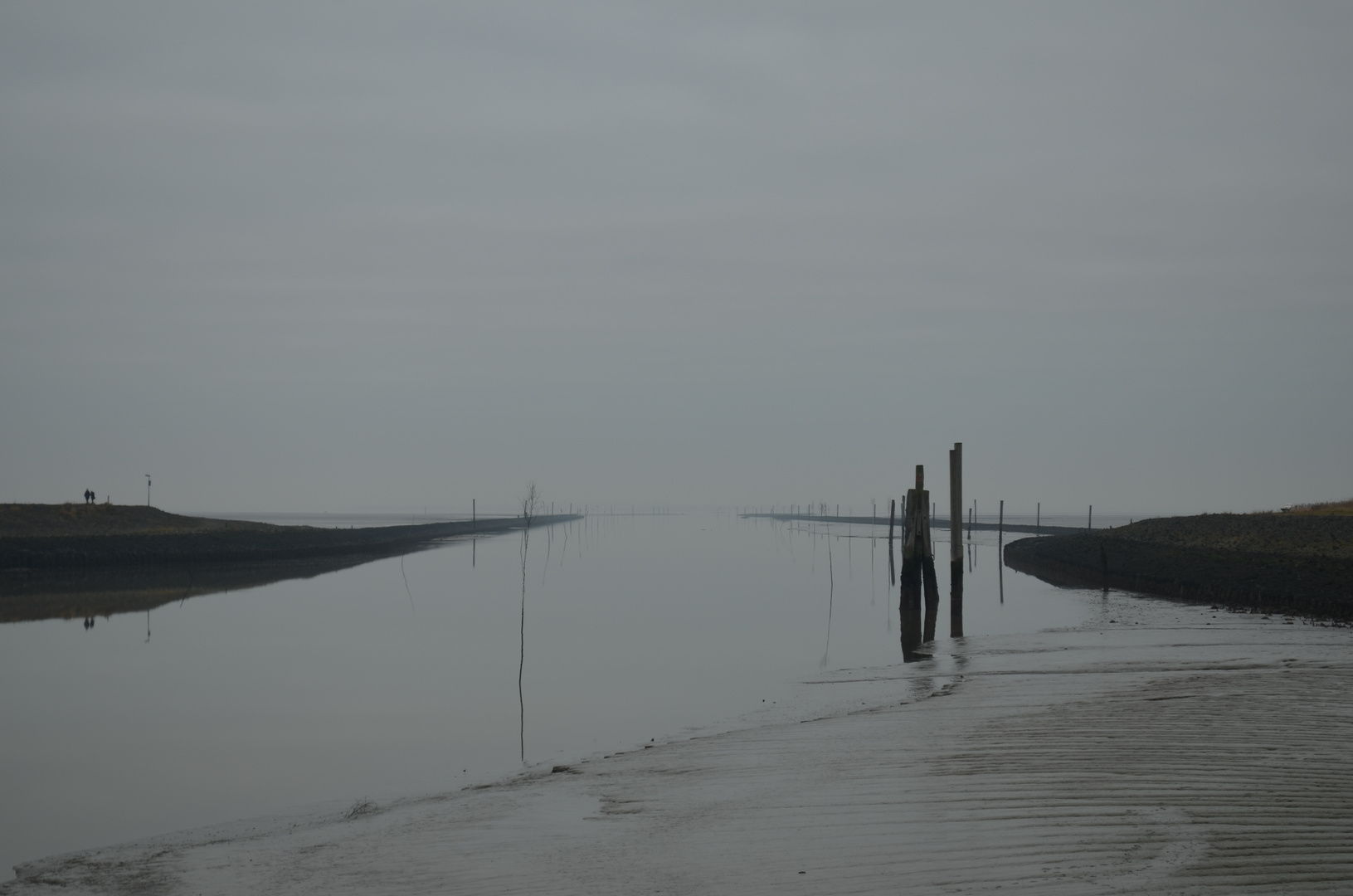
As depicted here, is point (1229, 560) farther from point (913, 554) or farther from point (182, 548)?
point (182, 548)

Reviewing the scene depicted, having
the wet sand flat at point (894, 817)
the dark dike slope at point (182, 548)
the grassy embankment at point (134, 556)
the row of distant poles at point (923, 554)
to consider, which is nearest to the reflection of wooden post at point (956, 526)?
the row of distant poles at point (923, 554)

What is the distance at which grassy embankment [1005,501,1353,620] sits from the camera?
24.4m

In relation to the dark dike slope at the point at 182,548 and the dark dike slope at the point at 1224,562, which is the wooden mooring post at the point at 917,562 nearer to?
the dark dike slope at the point at 1224,562

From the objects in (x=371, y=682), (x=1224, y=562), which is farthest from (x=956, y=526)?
(x=371, y=682)

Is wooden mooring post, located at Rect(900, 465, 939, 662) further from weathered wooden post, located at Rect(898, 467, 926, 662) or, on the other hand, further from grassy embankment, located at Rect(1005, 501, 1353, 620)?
grassy embankment, located at Rect(1005, 501, 1353, 620)

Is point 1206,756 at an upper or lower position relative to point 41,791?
upper

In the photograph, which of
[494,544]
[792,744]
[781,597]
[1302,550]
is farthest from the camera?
[494,544]

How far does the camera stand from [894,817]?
6.98 m

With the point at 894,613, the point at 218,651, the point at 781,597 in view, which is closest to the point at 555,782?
the point at 218,651

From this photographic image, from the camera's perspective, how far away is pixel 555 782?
372 inches

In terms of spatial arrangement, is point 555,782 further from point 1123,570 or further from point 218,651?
point 1123,570

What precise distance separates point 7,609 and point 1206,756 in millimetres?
32860

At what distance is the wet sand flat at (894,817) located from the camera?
580 cm

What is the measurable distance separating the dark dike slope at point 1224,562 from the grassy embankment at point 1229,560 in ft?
0.13
